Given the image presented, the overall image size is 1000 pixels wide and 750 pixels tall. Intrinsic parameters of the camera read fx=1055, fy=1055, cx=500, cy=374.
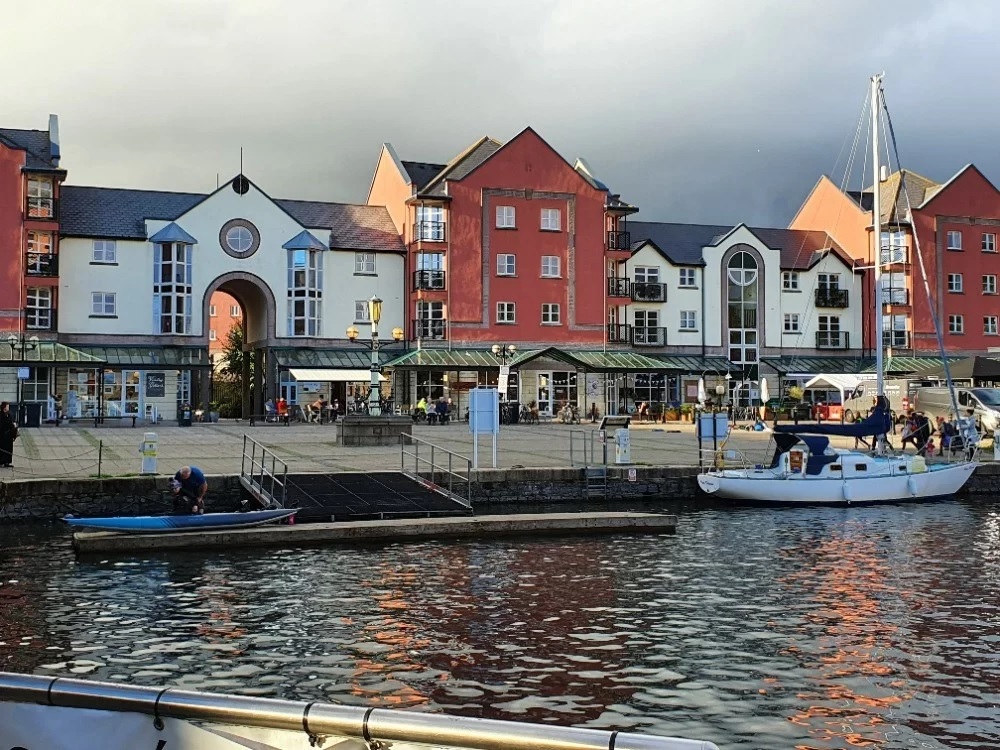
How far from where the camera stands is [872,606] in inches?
577

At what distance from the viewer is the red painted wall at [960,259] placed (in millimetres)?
70000

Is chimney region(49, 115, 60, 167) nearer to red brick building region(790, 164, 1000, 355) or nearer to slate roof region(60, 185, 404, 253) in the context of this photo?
slate roof region(60, 185, 404, 253)

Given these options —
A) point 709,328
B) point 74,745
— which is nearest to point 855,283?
point 709,328

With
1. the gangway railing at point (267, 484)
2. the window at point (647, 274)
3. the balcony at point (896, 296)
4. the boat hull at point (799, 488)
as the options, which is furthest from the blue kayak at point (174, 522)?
the balcony at point (896, 296)

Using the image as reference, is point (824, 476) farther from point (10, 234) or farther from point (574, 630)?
point (10, 234)

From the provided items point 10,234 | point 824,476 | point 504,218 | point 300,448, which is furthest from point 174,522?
point 504,218

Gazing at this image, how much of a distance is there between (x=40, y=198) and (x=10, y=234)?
2.51 metres

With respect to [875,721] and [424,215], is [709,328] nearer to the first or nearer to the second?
[424,215]

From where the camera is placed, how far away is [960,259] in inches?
2800

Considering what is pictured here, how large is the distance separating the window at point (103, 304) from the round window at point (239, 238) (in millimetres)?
6814

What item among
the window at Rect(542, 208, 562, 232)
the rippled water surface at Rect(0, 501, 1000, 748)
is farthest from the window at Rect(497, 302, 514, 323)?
the rippled water surface at Rect(0, 501, 1000, 748)

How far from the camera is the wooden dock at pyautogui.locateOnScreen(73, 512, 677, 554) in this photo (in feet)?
63.0

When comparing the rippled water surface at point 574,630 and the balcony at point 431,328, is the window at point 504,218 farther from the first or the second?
the rippled water surface at point 574,630

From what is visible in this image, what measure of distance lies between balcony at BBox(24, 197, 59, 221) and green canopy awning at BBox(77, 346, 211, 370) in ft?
23.5
